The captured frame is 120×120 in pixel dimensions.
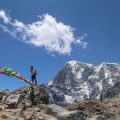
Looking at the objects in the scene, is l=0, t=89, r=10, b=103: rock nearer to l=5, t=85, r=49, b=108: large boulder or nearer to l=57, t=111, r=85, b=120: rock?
l=5, t=85, r=49, b=108: large boulder

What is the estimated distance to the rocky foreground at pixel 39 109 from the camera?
33.7 m

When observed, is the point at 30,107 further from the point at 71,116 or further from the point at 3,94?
the point at 3,94

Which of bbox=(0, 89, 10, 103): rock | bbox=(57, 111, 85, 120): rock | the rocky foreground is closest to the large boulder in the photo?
the rocky foreground

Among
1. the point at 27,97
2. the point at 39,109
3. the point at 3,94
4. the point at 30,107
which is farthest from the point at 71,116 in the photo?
the point at 3,94

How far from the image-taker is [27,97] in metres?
41.1

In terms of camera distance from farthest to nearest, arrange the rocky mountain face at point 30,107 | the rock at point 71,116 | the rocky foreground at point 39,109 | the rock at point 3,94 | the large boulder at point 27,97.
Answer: the rock at point 3,94, the large boulder at point 27,97, the rocky foreground at point 39,109, the rocky mountain face at point 30,107, the rock at point 71,116

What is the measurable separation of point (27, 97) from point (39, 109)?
13.8ft

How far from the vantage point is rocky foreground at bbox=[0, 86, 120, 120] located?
3369 centimetres

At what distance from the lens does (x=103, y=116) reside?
3575 centimetres

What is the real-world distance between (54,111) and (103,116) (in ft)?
14.7

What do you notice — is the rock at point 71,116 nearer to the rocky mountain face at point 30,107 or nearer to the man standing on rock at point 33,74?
the rocky mountain face at point 30,107

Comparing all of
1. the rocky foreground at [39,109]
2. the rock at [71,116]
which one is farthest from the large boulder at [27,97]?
the rock at [71,116]

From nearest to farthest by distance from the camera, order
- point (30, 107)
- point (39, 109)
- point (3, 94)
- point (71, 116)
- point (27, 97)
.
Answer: point (71, 116) → point (39, 109) → point (30, 107) → point (27, 97) → point (3, 94)

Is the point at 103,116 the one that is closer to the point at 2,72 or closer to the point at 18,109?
the point at 18,109
